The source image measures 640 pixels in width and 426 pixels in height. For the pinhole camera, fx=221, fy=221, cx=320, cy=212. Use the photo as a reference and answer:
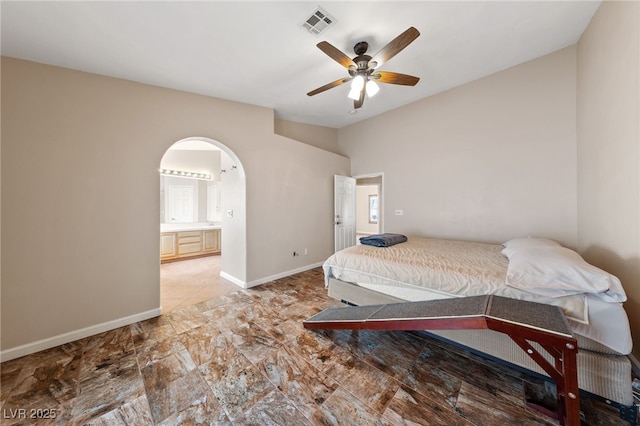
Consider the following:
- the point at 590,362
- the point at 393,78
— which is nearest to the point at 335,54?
the point at 393,78

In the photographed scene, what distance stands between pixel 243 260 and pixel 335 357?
7.48 feet

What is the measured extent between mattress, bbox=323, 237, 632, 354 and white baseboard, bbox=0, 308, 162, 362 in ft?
7.67

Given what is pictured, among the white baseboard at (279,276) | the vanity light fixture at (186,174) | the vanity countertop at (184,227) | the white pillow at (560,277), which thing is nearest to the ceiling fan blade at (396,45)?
the white pillow at (560,277)

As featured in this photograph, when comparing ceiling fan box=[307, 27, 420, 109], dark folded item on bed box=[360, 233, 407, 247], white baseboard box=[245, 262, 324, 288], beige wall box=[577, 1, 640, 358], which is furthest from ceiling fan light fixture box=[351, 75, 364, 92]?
white baseboard box=[245, 262, 324, 288]

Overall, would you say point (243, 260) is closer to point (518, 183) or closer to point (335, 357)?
point (335, 357)

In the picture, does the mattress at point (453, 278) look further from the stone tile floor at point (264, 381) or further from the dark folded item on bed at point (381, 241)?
the stone tile floor at point (264, 381)

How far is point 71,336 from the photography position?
2.33 metres

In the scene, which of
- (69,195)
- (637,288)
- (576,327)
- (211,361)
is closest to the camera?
(576,327)

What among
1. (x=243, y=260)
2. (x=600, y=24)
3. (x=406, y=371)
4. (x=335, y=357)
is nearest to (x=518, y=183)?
(x=600, y=24)

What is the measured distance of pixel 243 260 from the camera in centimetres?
370

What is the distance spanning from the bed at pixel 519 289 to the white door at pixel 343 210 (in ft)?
7.91

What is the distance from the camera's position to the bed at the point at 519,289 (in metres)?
1.36

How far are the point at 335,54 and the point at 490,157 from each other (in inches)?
112

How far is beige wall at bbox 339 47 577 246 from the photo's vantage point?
284 centimetres
